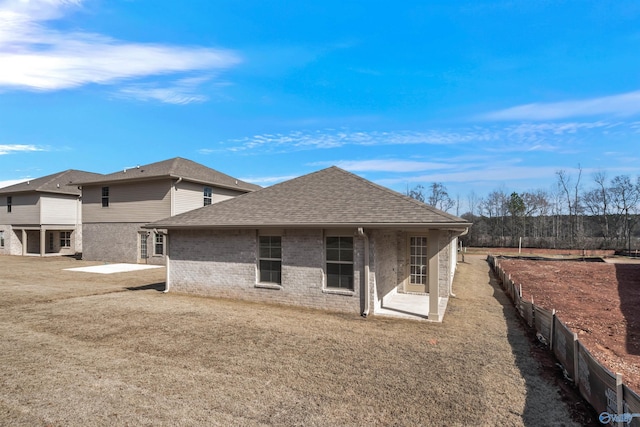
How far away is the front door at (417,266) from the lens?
1297 cm

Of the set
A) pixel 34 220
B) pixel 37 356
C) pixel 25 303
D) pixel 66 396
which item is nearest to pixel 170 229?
pixel 25 303

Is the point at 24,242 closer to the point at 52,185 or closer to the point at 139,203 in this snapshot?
the point at 52,185

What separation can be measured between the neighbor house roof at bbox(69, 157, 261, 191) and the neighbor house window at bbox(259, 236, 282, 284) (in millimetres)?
13636

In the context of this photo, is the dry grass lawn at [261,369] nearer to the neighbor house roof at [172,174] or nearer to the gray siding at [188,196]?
the gray siding at [188,196]

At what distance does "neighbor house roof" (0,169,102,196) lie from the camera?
30.2 m

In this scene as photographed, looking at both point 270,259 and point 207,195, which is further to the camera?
point 207,195

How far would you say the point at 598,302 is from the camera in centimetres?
1268

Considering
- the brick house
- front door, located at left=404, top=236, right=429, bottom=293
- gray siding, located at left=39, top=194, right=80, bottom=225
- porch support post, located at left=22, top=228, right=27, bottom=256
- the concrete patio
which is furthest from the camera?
porch support post, located at left=22, top=228, right=27, bottom=256

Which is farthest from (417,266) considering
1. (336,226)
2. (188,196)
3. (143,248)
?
(143,248)

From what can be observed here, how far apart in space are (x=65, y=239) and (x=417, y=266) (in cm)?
3454

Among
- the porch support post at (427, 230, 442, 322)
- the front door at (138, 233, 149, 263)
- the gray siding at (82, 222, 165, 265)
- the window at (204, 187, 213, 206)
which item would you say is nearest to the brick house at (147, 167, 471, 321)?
the porch support post at (427, 230, 442, 322)

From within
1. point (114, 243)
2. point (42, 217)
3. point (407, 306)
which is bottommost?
point (407, 306)

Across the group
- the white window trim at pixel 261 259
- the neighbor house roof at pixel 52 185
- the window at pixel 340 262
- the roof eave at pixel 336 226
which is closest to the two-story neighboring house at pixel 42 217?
the neighbor house roof at pixel 52 185

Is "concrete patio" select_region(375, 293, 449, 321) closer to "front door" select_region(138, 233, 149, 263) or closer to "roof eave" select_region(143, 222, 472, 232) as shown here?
"roof eave" select_region(143, 222, 472, 232)
